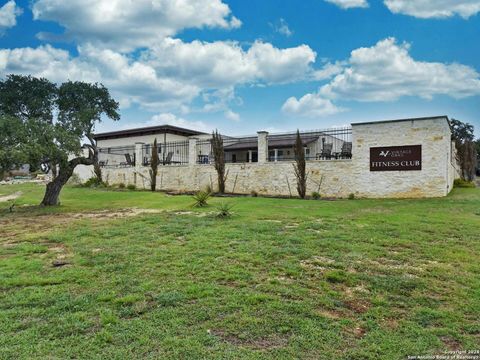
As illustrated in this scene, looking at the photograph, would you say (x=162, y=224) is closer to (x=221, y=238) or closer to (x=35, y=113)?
(x=221, y=238)

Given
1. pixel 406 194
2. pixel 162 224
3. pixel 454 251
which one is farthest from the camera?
pixel 406 194

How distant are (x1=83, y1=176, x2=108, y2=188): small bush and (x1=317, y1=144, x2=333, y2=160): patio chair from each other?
15230 mm

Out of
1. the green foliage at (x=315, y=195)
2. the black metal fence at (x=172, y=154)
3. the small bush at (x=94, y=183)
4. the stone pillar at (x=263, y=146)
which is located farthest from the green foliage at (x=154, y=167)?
the green foliage at (x=315, y=195)

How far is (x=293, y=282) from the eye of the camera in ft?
17.0

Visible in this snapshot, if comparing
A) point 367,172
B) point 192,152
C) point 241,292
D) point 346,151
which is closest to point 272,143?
point 192,152

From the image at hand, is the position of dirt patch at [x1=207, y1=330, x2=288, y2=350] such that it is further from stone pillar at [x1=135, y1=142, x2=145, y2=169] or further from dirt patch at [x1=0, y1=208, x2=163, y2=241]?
stone pillar at [x1=135, y1=142, x2=145, y2=169]

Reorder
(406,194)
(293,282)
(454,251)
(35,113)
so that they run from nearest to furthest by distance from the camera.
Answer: (293,282) < (454,251) < (406,194) < (35,113)

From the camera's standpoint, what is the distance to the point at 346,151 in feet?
61.1

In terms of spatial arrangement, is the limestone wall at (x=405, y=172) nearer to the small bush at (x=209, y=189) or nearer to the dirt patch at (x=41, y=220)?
the small bush at (x=209, y=189)

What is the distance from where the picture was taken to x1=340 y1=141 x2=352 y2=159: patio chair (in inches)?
725

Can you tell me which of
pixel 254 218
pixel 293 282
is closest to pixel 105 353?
pixel 293 282

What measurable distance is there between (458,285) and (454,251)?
5.64ft

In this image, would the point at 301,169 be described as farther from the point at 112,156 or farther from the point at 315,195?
the point at 112,156

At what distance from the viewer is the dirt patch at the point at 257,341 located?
3.60 metres
